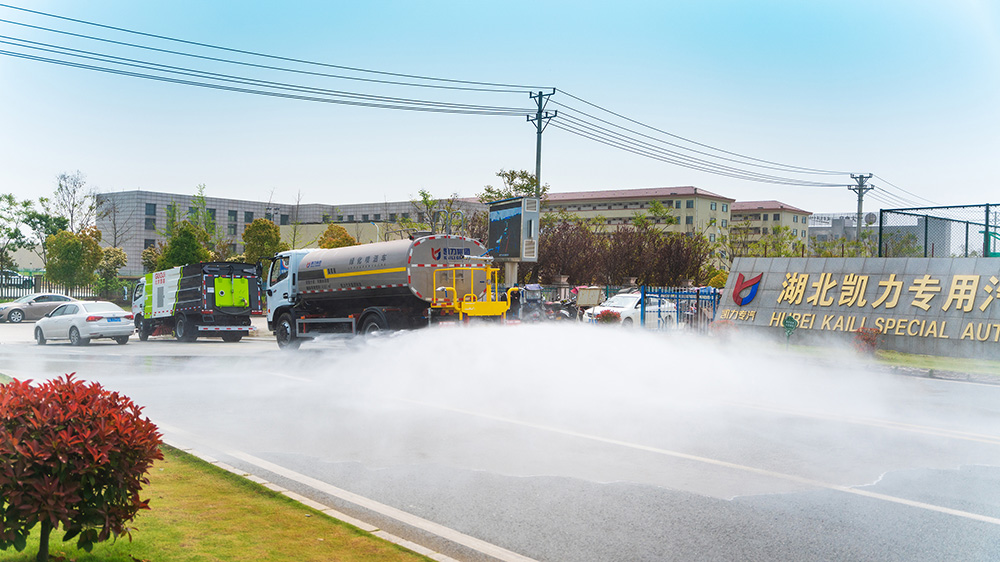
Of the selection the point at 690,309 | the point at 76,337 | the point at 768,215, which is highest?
the point at 768,215

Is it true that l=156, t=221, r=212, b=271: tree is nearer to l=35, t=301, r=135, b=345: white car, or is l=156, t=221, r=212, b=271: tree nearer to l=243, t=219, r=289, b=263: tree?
l=243, t=219, r=289, b=263: tree

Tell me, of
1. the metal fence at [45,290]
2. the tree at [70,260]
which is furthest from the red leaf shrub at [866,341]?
the metal fence at [45,290]

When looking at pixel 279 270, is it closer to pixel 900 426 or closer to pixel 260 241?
pixel 900 426

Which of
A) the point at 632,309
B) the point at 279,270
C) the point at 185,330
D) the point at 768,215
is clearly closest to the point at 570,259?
the point at 632,309

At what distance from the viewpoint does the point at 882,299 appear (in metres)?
20.3

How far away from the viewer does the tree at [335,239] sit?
46338 mm

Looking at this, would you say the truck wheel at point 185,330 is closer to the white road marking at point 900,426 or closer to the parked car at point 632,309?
the parked car at point 632,309

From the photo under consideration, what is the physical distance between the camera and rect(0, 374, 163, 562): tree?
4.04 meters

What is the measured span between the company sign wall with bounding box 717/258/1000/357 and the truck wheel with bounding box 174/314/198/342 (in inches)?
675

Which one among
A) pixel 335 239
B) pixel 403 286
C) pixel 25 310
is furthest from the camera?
pixel 335 239

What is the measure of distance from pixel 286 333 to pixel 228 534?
1685 centimetres

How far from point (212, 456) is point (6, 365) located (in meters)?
11.4

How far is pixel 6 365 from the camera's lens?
16.3m

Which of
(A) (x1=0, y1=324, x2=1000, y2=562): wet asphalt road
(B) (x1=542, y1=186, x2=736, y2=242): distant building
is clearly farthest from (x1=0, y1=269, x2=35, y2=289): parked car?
→ (B) (x1=542, y1=186, x2=736, y2=242): distant building
